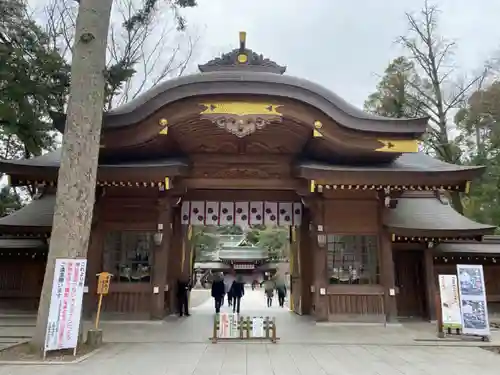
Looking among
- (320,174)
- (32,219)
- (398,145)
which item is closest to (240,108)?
(320,174)

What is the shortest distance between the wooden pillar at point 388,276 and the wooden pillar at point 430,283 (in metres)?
1.30

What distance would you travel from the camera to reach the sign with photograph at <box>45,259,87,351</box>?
6078 millimetres

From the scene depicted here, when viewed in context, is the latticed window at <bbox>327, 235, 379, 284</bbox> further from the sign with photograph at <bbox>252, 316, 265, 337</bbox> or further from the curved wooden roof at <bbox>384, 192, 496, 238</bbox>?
the sign with photograph at <bbox>252, 316, 265, 337</bbox>

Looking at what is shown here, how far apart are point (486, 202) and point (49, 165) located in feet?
55.8

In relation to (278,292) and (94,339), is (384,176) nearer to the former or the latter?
(94,339)

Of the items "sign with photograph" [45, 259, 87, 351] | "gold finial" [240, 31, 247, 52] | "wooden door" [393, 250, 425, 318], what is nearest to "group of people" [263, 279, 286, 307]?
"wooden door" [393, 250, 425, 318]

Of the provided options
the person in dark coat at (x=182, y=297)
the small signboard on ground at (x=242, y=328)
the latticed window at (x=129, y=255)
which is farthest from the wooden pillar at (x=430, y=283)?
the latticed window at (x=129, y=255)

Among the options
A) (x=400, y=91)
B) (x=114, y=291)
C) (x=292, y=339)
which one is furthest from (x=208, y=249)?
(x=292, y=339)

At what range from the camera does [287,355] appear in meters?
6.30

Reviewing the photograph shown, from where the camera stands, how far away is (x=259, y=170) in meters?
10.8

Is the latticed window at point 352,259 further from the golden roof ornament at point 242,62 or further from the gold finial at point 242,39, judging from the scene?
the gold finial at point 242,39

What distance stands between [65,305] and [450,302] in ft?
23.2

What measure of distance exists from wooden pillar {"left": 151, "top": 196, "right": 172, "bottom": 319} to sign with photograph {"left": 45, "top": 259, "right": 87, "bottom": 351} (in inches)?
144

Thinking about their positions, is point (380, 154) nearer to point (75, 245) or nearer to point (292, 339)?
point (292, 339)
